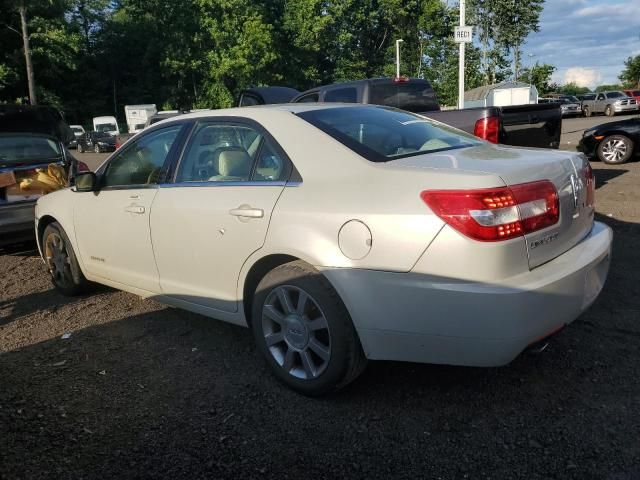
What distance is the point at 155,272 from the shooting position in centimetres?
379

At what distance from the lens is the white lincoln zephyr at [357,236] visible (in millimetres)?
2420

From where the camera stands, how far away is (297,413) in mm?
2867

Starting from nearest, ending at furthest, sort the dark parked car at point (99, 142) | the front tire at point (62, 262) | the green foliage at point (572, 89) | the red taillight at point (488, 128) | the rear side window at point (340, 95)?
the front tire at point (62, 262)
the red taillight at point (488, 128)
the rear side window at point (340, 95)
the dark parked car at point (99, 142)
the green foliage at point (572, 89)

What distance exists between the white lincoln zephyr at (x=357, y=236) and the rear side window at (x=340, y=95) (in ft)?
16.4

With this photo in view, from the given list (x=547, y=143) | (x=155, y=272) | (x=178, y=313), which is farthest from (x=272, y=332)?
(x=547, y=143)

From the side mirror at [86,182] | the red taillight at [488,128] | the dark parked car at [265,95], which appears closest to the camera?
the side mirror at [86,182]

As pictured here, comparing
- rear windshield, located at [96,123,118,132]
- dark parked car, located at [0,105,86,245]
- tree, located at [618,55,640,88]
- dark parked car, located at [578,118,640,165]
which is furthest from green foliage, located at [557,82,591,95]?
dark parked car, located at [0,105,86,245]

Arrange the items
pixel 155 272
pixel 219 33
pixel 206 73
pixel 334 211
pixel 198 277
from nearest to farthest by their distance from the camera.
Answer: pixel 334 211 → pixel 198 277 → pixel 155 272 → pixel 219 33 → pixel 206 73

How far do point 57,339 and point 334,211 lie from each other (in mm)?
2519

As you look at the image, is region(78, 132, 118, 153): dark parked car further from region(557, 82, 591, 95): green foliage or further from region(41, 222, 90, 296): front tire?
region(557, 82, 591, 95): green foliage

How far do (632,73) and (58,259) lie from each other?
7006 cm

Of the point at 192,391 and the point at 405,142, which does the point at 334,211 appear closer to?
the point at 405,142

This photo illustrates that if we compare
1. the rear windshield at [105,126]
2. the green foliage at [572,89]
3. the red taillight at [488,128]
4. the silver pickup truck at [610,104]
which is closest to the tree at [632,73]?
the green foliage at [572,89]

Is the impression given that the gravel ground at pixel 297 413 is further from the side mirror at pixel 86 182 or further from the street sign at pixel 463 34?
the street sign at pixel 463 34
